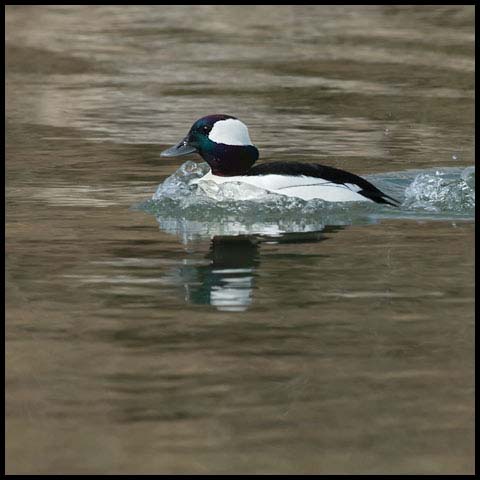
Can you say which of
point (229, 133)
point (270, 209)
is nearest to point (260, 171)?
point (270, 209)

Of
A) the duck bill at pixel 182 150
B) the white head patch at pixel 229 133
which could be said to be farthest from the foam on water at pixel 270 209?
the white head patch at pixel 229 133

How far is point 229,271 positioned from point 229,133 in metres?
2.85

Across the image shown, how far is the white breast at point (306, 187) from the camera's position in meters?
12.0

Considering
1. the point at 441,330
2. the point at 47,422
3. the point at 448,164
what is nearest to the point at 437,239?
the point at 441,330

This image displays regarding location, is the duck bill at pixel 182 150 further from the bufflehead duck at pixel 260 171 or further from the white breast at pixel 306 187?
the white breast at pixel 306 187

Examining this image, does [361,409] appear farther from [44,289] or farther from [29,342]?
[44,289]

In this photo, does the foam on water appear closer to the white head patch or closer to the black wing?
the black wing

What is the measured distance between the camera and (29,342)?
8.02 m

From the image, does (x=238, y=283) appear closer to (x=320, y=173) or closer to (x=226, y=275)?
(x=226, y=275)

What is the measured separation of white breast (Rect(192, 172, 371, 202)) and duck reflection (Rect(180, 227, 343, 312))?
0.56 m

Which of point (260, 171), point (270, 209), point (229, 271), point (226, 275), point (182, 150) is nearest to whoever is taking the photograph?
point (226, 275)

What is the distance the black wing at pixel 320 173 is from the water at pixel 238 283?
13 cm

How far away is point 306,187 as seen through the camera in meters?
12.0

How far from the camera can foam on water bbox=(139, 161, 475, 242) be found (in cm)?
1170
